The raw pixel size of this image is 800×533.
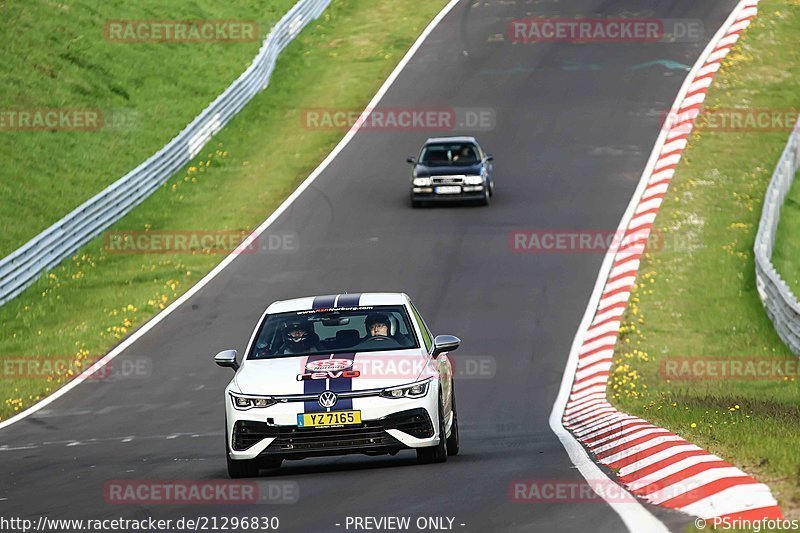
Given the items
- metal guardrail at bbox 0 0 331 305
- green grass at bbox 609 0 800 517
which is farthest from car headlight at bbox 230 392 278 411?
metal guardrail at bbox 0 0 331 305

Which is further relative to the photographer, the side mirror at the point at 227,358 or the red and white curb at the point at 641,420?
the side mirror at the point at 227,358

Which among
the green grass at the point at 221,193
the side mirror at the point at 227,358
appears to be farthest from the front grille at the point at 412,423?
the green grass at the point at 221,193

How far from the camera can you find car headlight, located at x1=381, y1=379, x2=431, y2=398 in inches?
479

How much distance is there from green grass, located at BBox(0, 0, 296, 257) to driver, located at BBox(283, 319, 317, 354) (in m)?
18.3

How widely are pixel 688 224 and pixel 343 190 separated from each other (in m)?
8.52

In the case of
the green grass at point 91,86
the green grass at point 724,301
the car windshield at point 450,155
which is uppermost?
the green grass at point 91,86

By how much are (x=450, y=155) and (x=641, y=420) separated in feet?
60.6

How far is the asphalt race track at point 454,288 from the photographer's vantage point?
36.6 feet

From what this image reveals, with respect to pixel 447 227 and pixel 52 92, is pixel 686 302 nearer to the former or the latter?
pixel 447 227

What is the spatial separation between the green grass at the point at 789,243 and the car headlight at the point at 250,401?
58.4 ft

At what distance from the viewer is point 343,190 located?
34.4 meters

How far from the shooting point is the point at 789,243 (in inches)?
1216

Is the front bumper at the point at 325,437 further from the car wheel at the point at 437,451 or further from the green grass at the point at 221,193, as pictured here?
the green grass at the point at 221,193

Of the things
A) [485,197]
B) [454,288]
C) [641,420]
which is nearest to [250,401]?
[641,420]
